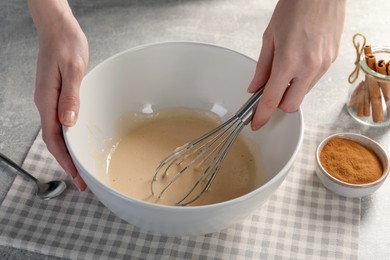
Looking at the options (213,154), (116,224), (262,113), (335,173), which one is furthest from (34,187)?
(335,173)

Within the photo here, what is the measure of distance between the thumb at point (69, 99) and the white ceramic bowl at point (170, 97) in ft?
0.07

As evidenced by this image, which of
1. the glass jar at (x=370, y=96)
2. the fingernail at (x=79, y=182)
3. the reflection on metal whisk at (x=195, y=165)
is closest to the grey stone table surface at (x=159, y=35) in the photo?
the glass jar at (x=370, y=96)

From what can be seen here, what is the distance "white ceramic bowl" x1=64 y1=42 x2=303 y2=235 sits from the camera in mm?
825

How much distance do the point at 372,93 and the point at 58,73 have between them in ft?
1.96

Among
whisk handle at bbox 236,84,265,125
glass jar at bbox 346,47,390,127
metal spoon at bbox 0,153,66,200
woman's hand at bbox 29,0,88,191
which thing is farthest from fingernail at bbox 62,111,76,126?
glass jar at bbox 346,47,390,127

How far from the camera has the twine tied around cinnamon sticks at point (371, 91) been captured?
1058 mm

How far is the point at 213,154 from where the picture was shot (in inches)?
37.8

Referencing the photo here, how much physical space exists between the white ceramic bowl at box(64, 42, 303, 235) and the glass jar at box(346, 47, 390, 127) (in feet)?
0.80

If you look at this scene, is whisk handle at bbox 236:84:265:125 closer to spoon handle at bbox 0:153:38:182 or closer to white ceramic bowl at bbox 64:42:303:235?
white ceramic bowl at bbox 64:42:303:235

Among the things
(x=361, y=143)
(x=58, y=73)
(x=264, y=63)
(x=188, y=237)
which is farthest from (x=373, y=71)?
(x=58, y=73)

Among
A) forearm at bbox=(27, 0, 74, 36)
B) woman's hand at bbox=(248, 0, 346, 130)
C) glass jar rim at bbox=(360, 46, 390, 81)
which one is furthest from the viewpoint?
glass jar rim at bbox=(360, 46, 390, 81)

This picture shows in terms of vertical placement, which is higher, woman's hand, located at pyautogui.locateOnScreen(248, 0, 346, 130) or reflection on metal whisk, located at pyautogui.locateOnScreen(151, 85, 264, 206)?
woman's hand, located at pyautogui.locateOnScreen(248, 0, 346, 130)

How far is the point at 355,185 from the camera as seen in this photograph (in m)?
0.92

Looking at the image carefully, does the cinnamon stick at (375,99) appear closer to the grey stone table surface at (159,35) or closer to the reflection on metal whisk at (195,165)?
the grey stone table surface at (159,35)
